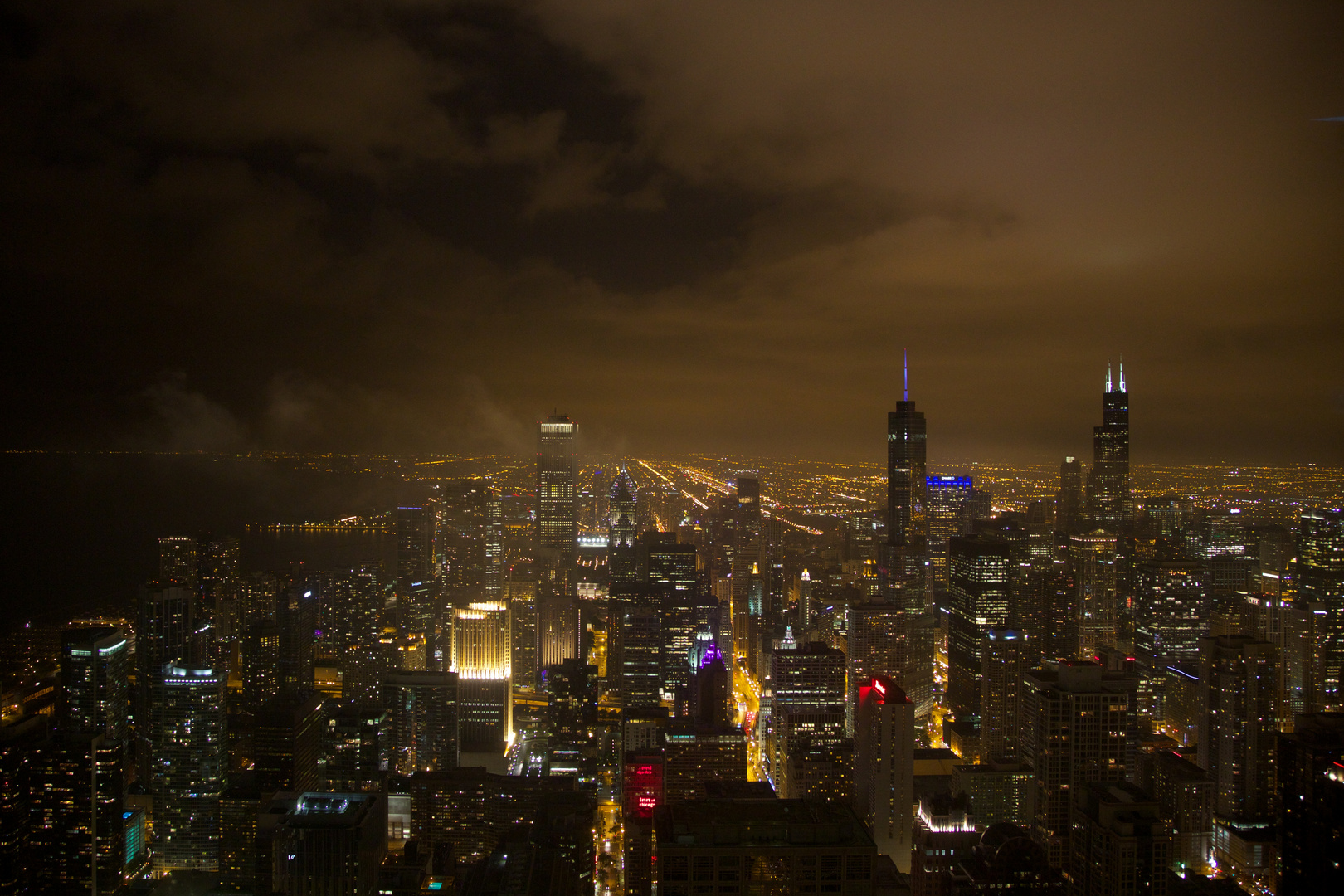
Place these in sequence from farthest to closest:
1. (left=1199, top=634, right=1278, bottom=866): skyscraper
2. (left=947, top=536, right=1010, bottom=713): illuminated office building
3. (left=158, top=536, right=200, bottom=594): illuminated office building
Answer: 1. (left=947, top=536, right=1010, bottom=713): illuminated office building
2. (left=158, top=536, right=200, bottom=594): illuminated office building
3. (left=1199, top=634, right=1278, bottom=866): skyscraper

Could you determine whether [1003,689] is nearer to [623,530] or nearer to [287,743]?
[623,530]

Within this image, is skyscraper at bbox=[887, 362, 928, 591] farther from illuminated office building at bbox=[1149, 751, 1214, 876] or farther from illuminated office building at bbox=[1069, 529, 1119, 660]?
illuminated office building at bbox=[1149, 751, 1214, 876]

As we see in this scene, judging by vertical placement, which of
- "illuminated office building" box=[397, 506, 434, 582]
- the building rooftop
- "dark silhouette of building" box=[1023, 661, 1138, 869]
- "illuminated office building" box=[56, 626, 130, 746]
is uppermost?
"illuminated office building" box=[397, 506, 434, 582]

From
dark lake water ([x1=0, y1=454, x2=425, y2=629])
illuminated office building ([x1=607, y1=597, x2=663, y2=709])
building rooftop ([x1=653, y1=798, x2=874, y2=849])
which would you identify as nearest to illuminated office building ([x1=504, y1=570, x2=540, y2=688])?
illuminated office building ([x1=607, y1=597, x2=663, y2=709])

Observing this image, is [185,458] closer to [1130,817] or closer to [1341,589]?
[1130,817]

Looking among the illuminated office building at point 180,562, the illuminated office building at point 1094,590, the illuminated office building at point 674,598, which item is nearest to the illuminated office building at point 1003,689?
the illuminated office building at point 1094,590

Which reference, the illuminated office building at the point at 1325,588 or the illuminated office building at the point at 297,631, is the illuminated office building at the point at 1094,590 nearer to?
the illuminated office building at the point at 1325,588

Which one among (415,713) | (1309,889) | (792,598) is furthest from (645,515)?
(1309,889)
